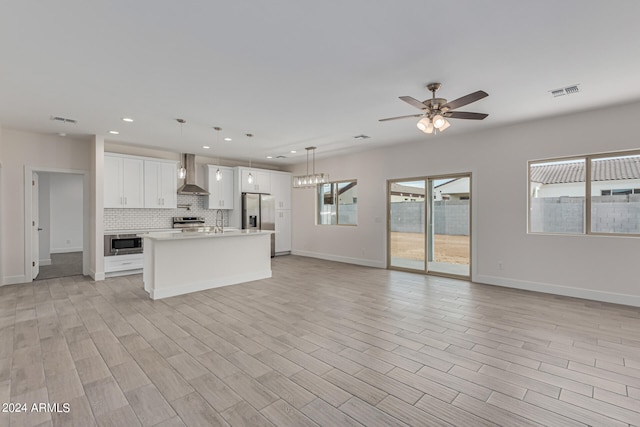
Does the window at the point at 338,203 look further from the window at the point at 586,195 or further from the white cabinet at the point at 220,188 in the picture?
the window at the point at 586,195

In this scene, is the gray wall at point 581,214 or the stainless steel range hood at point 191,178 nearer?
the gray wall at point 581,214

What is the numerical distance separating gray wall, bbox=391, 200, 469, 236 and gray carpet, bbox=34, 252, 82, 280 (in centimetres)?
723

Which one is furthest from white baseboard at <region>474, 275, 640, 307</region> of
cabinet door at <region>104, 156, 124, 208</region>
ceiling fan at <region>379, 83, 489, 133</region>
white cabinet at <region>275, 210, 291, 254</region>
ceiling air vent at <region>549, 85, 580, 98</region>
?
cabinet door at <region>104, 156, 124, 208</region>

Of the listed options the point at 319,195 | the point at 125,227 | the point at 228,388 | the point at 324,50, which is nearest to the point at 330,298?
the point at 228,388

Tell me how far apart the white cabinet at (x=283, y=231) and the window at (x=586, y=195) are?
20.5ft

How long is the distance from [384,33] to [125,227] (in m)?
6.78

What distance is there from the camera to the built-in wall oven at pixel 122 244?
6.10 meters

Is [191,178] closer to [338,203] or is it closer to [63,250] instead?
[338,203]

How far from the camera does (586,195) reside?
4.68 m

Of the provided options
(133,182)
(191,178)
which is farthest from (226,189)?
(133,182)

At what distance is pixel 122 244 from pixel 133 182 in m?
1.38

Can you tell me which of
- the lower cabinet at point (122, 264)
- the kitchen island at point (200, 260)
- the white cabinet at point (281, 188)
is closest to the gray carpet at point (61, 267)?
the lower cabinet at point (122, 264)

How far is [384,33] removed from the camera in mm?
2518

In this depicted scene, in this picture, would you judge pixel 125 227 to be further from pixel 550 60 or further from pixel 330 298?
pixel 550 60
